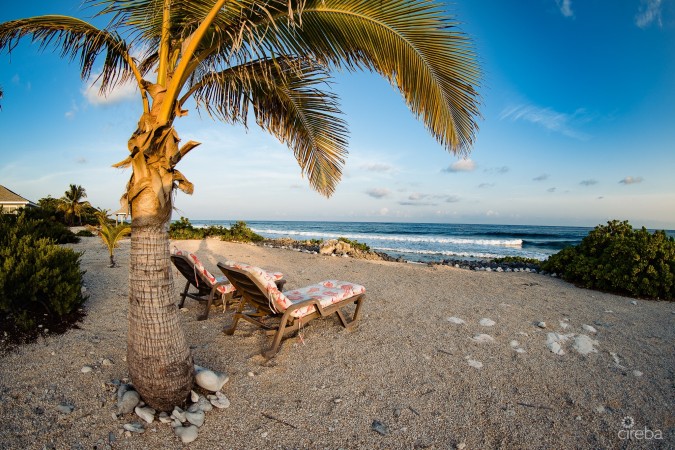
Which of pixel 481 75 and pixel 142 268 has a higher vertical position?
pixel 481 75

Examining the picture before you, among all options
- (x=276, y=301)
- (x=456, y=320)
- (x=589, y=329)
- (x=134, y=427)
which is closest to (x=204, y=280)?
(x=276, y=301)

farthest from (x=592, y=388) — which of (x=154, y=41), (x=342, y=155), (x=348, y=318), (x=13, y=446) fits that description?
(x=154, y=41)

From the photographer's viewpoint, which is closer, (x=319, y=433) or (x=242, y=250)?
(x=319, y=433)

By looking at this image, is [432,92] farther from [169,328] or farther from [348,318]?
[348,318]

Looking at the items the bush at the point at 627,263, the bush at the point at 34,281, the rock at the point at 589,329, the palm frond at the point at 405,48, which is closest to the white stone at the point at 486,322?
the rock at the point at 589,329

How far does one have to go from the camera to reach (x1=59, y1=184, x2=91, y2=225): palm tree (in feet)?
100

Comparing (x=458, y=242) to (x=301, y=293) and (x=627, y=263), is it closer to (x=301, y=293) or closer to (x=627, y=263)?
(x=627, y=263)

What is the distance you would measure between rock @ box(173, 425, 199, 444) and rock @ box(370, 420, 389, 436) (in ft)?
4.23

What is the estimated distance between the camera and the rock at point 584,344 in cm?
403

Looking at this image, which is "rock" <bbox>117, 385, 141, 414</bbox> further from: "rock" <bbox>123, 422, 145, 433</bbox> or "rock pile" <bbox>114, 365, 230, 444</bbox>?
"rock" <bbox>123, 422, 145, 433</bbox>

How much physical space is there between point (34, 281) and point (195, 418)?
2682 millimetres

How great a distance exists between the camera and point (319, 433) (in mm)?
2596

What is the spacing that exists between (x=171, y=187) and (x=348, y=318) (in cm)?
336

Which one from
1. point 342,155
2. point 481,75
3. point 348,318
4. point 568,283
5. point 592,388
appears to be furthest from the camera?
point 568,283
